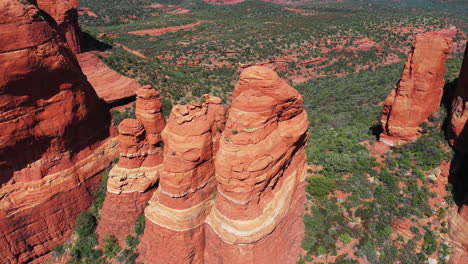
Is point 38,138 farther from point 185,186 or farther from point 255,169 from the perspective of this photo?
point 255,169

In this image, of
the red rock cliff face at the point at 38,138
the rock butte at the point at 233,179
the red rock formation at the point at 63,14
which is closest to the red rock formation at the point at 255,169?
the rock butte at the point at 233,179

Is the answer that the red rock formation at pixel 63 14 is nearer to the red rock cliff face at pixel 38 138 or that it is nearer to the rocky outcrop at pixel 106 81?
the rocky outcrop at pixel 106 81

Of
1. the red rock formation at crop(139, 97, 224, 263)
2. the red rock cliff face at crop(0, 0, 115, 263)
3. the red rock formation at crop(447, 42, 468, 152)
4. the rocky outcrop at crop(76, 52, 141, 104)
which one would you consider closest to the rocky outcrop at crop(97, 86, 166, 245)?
the red rock formation at crop(139, 97, 224, 263)

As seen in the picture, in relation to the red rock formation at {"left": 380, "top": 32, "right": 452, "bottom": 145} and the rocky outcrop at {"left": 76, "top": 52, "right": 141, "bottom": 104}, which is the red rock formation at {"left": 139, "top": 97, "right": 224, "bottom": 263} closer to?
the red rock formation at {"left": 380, "top": 32, "right": 452, "bottom": 145}

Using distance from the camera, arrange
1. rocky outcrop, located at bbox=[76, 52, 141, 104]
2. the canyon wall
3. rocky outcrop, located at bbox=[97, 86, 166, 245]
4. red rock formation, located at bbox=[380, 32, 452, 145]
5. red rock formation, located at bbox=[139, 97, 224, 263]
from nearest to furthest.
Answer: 1. red rock formation, located at bbox=[139, 97, 224, 263]
2. the canyon wall
3. rocky outcrop, located at bbox=[97, 86, 166, 245]
4. red rock formation, located at bbox=[380, 32, 452, 145]
5. rocky outcrop, located at bbox=[76, 52, 141, 104]

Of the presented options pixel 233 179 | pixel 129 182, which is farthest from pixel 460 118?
pixel 129 182

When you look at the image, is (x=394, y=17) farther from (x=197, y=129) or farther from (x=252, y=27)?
(x=197, y=129)
